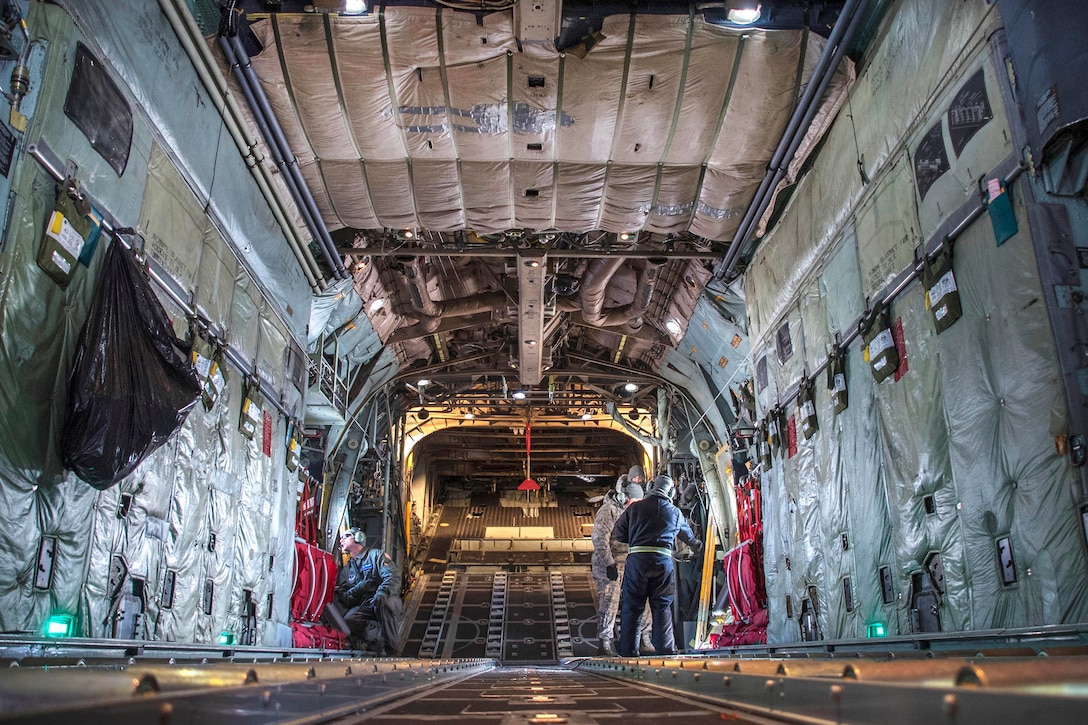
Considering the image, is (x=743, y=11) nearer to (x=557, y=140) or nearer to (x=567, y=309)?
(x=557, y=140)

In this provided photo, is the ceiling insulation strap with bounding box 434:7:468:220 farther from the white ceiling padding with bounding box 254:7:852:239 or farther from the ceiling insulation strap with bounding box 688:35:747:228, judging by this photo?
the ceiling insulation strap with bounding box 688:35:747:228

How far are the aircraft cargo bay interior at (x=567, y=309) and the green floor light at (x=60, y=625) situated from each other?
0.14ft

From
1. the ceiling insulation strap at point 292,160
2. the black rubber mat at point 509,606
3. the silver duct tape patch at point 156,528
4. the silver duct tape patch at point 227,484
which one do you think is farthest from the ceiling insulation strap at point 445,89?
the black rubber mat at point 509,606

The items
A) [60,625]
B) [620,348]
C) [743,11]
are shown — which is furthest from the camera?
[620,348]

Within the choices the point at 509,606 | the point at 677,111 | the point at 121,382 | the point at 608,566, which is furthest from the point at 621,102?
the point at 509,606

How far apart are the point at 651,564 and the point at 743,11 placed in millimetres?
5438

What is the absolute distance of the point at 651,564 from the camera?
7852 millimetres

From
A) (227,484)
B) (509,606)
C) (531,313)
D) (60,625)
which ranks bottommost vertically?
(509,606)

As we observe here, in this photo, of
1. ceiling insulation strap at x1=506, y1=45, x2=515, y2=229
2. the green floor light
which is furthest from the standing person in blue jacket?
the green floor light

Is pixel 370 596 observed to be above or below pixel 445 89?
below

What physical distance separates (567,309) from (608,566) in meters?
3.92

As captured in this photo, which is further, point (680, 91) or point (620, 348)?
point (620, 348)

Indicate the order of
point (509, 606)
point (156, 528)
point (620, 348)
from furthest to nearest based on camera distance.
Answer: point (509, 606)
point (620, 348)
point (156, 528)

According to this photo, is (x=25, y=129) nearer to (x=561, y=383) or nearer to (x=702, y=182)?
(x=702, y=182)
